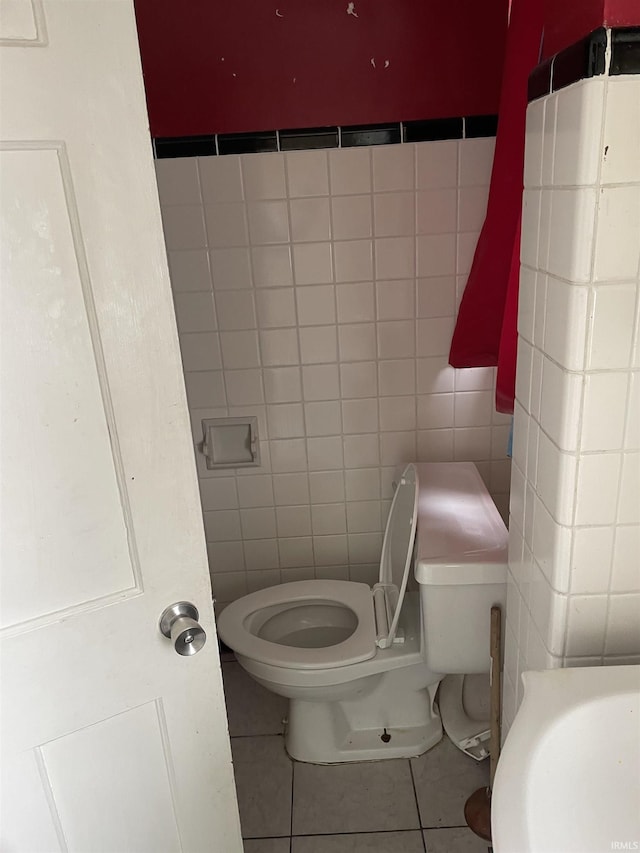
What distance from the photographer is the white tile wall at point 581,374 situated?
0.78 metres

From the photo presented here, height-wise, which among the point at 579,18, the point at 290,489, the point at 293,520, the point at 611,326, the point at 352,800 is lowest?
the point at 352,800

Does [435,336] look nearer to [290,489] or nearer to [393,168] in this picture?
[393,168]

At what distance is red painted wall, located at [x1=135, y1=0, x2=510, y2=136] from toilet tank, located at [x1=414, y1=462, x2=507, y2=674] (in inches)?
40.3

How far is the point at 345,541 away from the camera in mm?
2084

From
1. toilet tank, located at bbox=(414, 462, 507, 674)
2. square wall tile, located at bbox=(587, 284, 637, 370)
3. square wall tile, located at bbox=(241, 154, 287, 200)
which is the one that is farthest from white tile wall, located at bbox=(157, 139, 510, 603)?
square wall tile, located at bbox=(587, 284, 637, 370)

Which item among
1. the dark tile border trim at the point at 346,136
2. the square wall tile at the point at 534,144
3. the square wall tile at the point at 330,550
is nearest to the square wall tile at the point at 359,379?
the square wall tile at the point at 330,550

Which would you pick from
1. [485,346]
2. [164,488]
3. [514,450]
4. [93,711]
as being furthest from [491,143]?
[93,711]

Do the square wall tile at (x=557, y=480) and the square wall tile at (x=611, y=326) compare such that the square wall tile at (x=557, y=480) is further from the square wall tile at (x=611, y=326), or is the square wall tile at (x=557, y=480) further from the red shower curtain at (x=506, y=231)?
the red shower curtain at (x=506, y=231)

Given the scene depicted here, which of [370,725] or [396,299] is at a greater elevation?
[396,299]

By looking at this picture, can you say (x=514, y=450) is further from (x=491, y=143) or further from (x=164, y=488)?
(x=491, y=143)

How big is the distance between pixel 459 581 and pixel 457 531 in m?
0.14

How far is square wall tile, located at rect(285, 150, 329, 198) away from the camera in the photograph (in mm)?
1718

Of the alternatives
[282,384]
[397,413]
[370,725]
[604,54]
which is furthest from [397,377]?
[604,54]

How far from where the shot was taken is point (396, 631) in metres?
1.71
